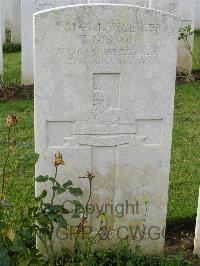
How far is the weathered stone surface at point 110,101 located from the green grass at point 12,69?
467 centimetres

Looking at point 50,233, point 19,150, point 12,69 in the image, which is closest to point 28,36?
point 12,69

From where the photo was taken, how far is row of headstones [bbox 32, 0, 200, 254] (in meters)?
3.53

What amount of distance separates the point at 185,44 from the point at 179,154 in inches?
154

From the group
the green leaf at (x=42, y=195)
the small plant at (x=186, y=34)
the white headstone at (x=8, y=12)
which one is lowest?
the green leaf at (x=42, y=195)

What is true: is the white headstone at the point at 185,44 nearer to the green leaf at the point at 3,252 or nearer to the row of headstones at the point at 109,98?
the row of headstones at the point at 109,98

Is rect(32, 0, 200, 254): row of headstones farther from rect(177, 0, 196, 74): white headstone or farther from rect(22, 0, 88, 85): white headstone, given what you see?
rect(177, 0, 196, 74): white headstone

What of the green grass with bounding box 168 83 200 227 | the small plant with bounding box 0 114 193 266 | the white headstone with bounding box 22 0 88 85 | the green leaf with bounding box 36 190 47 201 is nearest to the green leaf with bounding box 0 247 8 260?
the small plant with bounding box 0 114 193 266

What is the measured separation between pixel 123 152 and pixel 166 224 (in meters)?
0.89

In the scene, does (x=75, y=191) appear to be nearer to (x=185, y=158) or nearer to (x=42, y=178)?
(x=42, y=178)

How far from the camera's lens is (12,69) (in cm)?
950

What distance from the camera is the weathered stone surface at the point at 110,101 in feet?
11.6

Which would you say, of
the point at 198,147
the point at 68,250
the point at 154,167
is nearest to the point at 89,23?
the point at 154,167

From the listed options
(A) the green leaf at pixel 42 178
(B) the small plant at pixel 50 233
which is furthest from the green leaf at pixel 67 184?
(A) the green leaf at pixel 42 178

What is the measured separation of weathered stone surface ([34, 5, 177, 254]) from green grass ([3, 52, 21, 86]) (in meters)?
4.67
